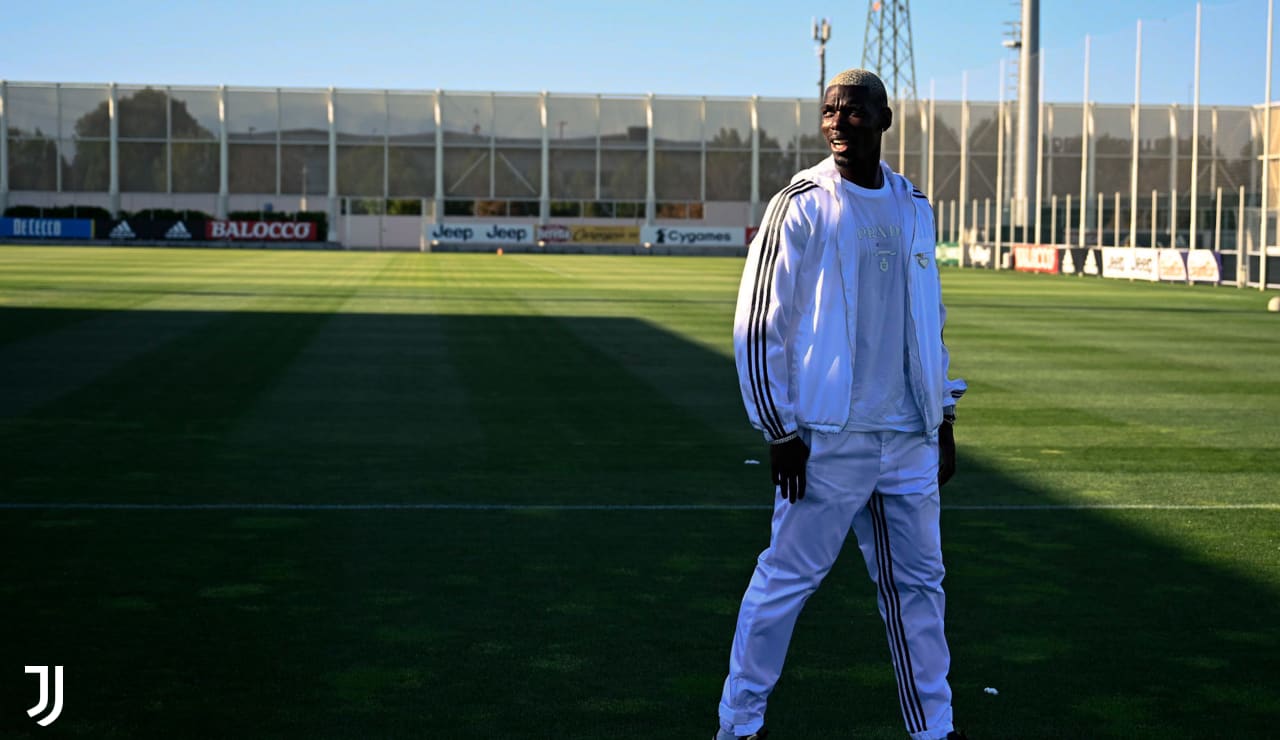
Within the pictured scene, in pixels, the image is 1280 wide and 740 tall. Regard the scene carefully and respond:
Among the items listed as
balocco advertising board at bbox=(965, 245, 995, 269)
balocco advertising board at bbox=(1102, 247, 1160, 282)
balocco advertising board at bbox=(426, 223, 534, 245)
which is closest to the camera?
balocco advertising board at bbox=(1102, 247, 1160, 282)

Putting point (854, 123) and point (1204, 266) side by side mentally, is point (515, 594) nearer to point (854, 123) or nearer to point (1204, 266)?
point (854, 123)

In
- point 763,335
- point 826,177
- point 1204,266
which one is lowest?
point 763,335

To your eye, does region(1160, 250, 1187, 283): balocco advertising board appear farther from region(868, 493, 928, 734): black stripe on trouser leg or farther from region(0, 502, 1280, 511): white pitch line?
region(868, 493, 928, 734): black stripe on trouser leg

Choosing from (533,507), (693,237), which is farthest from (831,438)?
(693,237)

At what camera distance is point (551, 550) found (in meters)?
8.50

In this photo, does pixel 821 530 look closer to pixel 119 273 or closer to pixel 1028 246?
pixel 119 273

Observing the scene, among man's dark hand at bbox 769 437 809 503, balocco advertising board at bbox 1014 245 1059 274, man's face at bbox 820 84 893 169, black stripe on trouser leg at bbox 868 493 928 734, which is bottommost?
black stripe on trouser leg at bbox 868 493 928 734

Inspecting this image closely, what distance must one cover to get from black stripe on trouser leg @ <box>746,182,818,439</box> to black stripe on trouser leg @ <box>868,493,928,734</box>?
465 mm

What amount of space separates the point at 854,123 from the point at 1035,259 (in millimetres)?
54240

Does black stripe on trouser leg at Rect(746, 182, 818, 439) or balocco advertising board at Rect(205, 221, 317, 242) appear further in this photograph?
balocco advertising board at Rect(205, 221, 317, 242)

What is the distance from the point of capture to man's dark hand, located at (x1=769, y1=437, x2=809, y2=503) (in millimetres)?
4895

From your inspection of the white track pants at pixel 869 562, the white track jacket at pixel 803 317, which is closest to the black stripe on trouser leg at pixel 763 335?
the white track jacket at pixel 803 317

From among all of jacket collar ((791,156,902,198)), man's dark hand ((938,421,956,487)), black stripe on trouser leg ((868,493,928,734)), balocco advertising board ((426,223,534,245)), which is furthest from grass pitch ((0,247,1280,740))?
balocco advertising board ((426,223,534,245))

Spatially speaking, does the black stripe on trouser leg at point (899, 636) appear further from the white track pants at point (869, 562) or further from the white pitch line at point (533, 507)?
the white pitch line at point (533, 507)
